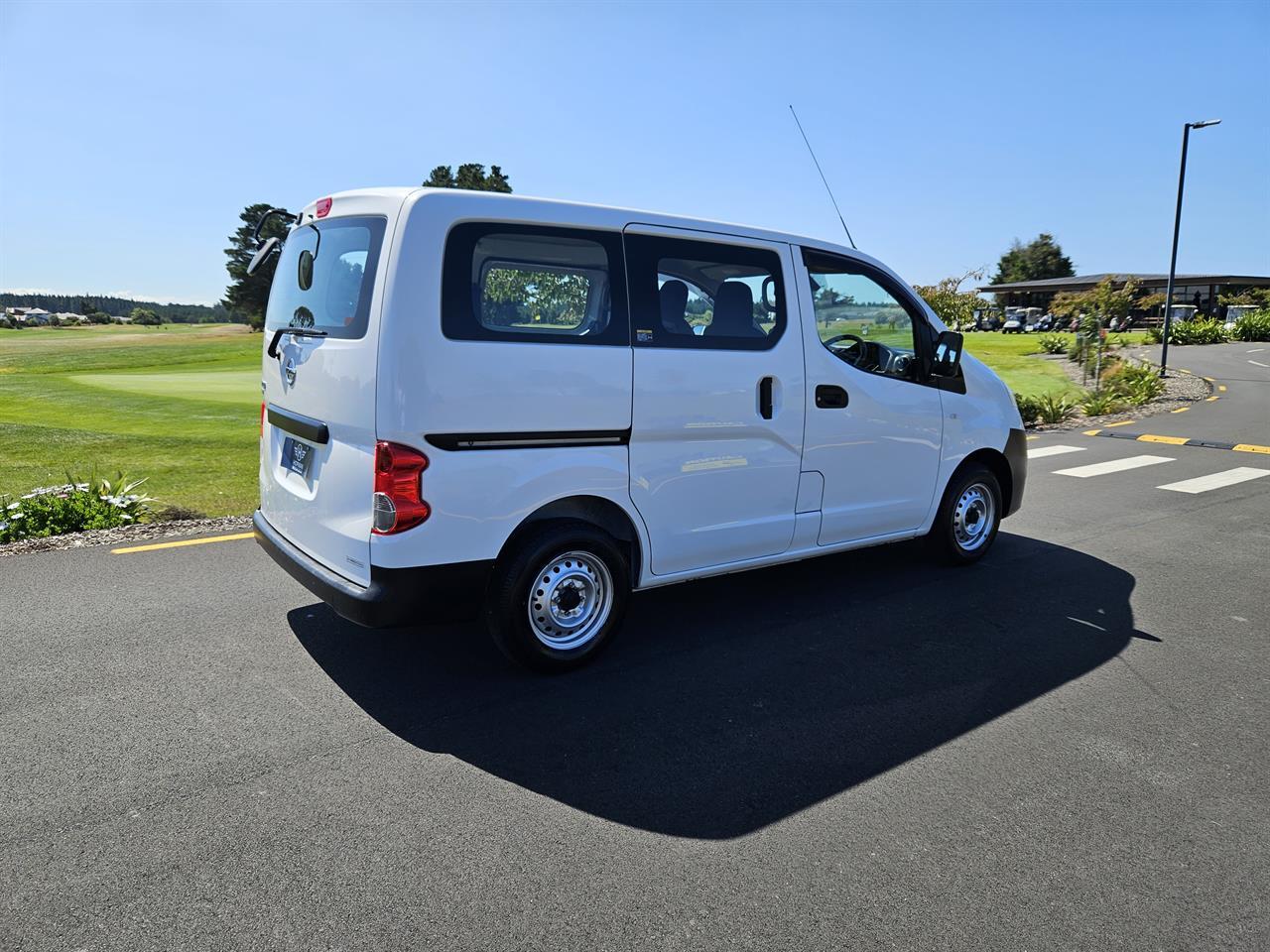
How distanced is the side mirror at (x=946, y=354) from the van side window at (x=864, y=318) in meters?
0.12

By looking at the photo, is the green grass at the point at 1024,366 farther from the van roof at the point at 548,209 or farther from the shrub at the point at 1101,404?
the van roof at the point at 548,209

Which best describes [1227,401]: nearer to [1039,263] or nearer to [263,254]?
[263,254]

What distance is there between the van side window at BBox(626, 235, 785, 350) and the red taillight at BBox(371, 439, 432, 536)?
1.20m

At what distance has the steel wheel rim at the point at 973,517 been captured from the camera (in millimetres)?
5770

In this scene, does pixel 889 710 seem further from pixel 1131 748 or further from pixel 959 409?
pixel 959 409

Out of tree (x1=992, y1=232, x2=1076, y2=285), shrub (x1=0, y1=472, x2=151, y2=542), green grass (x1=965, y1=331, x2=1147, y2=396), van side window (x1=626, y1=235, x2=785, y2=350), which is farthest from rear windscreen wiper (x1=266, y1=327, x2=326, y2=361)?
tree (x1=992, y1=232, x2=1076, y2=285)

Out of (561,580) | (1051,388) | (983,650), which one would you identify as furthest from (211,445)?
(1051,388)

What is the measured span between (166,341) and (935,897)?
41065 mm

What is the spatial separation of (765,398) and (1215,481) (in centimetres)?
748

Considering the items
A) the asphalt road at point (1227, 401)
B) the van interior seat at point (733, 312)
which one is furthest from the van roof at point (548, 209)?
the asphalt road at point (1227, 401)

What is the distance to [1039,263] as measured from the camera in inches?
4028

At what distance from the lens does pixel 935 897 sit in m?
2.50

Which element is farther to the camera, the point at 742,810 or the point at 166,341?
the point at 166,341

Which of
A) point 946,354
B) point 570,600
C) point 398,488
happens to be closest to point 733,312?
point 570,600
